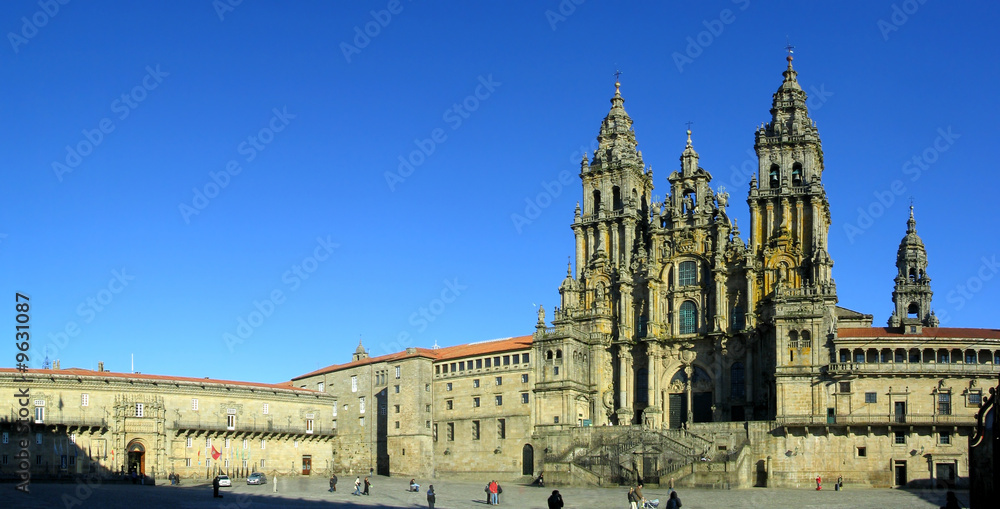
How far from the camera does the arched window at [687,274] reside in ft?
278

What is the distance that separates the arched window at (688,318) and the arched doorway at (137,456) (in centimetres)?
4715

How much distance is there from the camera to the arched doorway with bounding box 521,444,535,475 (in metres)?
93.4

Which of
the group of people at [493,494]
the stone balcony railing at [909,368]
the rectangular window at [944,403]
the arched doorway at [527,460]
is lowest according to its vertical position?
the arched doorway at [527,460]

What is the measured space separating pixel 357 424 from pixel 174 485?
30991 millimetres

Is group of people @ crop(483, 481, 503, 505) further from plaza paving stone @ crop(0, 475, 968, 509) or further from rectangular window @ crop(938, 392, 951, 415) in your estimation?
rectangular window @ crop(938, 392, 951, 415)

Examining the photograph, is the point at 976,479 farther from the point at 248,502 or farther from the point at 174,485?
the point at 174,485

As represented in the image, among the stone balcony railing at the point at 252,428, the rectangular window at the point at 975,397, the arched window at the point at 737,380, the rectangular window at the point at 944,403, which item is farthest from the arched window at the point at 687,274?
the stone balcony railing at the point at 252,428

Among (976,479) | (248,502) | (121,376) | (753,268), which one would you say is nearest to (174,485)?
(121,376)

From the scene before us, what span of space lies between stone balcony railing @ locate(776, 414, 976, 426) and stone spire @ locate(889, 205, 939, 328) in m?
42.2

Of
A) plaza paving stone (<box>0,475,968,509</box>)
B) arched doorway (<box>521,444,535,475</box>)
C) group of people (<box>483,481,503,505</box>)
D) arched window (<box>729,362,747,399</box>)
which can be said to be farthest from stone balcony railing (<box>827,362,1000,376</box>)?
arched doorway (<box>521,444,535,475</box>)

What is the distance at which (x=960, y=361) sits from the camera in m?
70.8

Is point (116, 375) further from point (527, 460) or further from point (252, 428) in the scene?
point (527, 460)

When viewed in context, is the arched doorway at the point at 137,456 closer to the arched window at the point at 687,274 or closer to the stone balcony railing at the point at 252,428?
the stone balcony railing at the point at 252,428

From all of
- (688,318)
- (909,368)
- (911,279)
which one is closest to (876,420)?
(909,368)
